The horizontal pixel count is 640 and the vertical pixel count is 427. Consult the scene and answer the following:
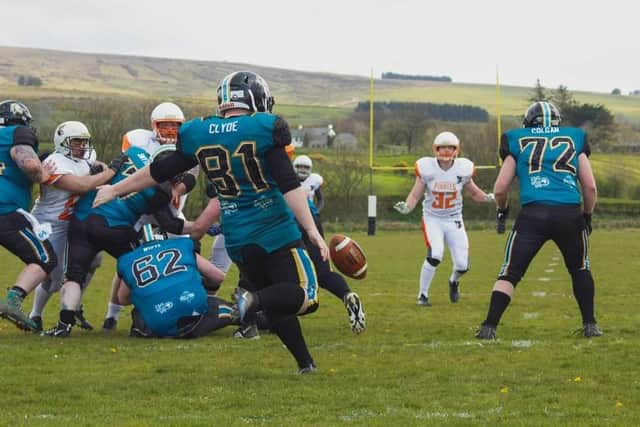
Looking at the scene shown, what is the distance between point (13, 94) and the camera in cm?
7344

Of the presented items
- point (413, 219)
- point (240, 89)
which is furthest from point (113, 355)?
point (413, 219)

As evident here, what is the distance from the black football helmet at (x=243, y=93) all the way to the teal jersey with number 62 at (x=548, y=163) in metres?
2.38

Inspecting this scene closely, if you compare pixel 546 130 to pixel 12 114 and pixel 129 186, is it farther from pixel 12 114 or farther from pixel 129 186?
pixel 12 114

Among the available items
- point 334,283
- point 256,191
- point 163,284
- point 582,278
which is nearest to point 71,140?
point 163,284

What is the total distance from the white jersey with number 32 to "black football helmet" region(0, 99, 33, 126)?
4416mm

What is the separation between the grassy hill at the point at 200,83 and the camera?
9431 centimetres

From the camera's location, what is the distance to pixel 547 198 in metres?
7.53

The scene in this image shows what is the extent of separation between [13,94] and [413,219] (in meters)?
42.2

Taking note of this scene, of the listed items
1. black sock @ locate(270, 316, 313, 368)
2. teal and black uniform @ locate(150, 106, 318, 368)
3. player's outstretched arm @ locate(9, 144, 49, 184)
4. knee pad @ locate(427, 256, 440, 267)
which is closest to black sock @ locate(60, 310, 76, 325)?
player's outstretched arm @ locate(9, 144, 49, 184)

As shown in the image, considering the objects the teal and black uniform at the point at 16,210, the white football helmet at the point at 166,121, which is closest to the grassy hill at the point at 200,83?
the white football helmet at the point at 166,121

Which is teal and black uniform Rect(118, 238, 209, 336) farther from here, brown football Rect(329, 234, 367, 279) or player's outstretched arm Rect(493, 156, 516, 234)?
player's outstretched arm Rect(493, 156, 516, 234)

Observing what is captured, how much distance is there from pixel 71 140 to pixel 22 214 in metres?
0.75

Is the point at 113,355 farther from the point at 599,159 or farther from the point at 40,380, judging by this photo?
the point at 599,159

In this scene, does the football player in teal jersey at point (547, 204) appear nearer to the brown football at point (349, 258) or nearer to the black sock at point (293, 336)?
the brown football at point (349, 258)
